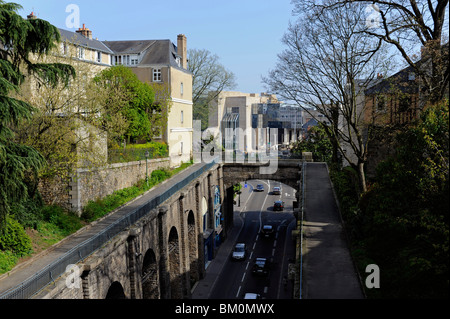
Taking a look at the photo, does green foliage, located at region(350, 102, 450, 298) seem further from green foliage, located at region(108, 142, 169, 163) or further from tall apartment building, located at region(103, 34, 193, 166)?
tall apartment building, located at region(103, 34, 193, 166)

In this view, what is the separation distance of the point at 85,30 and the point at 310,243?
33.9 metres

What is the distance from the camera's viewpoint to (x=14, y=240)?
1777 centimetres

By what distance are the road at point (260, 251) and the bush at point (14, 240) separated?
15392 millimetres

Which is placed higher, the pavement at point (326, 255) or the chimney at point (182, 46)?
the chimney at point (182, 46)

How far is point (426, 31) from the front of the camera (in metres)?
17.9

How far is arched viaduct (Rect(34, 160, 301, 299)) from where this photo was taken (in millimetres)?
A: 15134

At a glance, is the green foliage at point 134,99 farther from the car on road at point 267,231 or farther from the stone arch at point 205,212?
the car on road at point 267,231

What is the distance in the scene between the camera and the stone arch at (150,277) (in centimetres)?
2331

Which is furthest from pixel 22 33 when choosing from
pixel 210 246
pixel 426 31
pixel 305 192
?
pixel 210 246

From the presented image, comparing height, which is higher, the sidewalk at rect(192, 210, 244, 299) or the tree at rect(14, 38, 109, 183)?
the tree at rect(14, 38, 109, 183)

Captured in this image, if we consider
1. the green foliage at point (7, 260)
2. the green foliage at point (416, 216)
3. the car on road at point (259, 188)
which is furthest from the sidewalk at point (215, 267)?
the car on road at point (259, 188)

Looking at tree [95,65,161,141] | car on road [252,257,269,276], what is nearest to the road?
car on road [252,257,269,276]

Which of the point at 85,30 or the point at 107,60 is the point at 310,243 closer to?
the point at 107,60

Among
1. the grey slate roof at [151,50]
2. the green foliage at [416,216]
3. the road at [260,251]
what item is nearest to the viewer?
the green foliage at [416,216]
